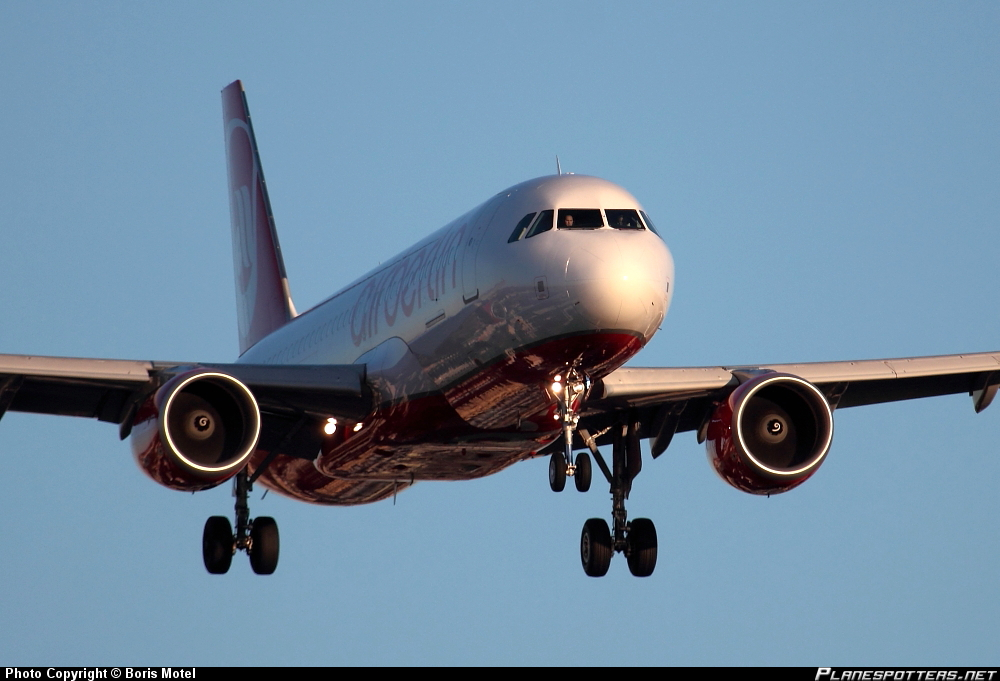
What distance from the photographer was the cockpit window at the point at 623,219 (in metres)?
26.2

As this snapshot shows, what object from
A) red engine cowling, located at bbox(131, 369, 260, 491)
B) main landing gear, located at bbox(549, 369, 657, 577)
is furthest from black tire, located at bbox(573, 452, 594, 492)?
red engine cowling, located at bbox(131, 369, 260, 491)

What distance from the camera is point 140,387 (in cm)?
2942

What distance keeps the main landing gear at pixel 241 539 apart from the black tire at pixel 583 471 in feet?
20.5

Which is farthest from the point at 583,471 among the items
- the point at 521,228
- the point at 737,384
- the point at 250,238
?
the point at 250,238

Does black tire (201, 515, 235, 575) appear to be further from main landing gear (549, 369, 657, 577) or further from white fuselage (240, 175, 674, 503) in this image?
main landing gear (549, 369, 657, 577)

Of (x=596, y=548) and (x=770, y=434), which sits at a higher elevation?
(x=770, y=434)

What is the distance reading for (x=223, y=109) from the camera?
53.8 meters

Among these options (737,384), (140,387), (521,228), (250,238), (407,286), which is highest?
(250,238)

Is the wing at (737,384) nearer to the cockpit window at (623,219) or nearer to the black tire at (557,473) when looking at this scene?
the black tire at (557,473)

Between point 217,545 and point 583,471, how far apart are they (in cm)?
741

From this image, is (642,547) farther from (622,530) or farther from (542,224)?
(542,224)

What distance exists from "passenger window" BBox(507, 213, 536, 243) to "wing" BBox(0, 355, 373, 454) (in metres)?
4.95

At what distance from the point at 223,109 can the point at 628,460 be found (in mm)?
25614

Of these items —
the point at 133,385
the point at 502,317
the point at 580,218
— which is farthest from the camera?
the point at 133,385
